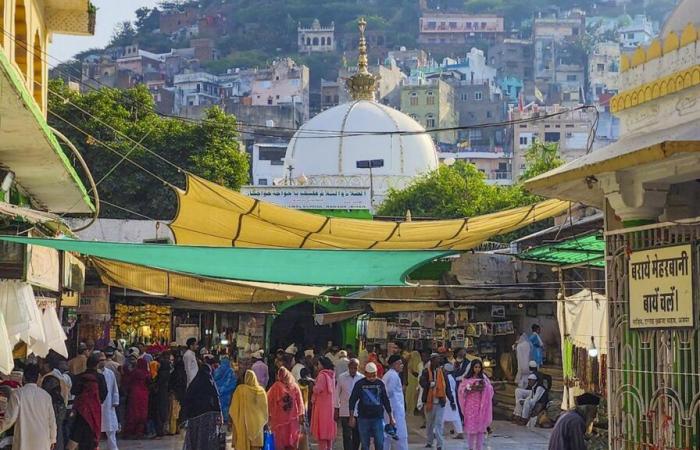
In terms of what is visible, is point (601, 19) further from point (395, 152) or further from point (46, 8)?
point (46, 8)

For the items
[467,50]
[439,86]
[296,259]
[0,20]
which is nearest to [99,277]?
[0,20]

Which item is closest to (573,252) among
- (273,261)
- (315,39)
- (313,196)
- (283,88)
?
(273,261)

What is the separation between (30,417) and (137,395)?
266 inches

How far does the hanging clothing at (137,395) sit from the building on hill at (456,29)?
525ft

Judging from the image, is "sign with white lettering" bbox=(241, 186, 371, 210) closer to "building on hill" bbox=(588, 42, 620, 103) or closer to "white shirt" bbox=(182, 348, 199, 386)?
"white shirt" bbox=(182, 348, 199, 386)

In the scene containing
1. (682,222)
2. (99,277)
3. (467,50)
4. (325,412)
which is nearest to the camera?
(682,222)

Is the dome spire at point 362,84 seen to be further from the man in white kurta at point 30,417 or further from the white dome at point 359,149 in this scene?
the man in white kurta at point 30,417

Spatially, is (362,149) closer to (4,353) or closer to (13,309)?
(13,309)

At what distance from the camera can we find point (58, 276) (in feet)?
49.8

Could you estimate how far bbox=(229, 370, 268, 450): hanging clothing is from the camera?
13086mm

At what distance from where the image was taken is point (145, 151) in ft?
142

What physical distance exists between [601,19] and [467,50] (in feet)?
63.7

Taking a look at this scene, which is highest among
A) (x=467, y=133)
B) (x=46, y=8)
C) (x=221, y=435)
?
(x=467, y=133)

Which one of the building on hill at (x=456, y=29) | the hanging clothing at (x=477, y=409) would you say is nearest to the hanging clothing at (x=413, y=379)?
the hanging clothing at (x=477, y=409)
